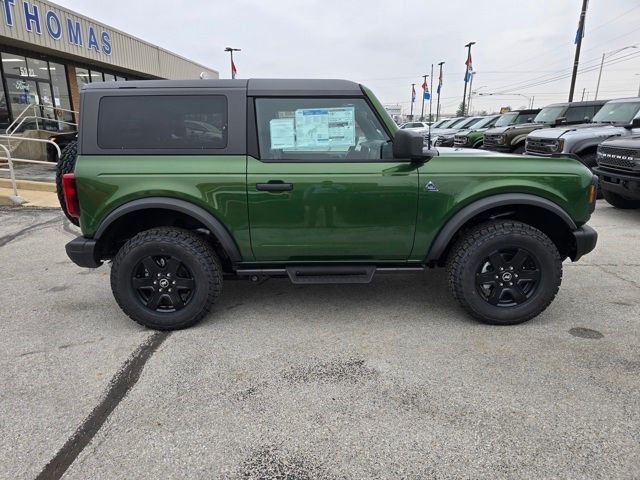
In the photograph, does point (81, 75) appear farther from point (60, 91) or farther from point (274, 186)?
point (274, 186)

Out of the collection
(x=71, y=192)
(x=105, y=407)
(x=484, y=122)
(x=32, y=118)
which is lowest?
(x=105, y=407)

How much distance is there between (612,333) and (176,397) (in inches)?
122

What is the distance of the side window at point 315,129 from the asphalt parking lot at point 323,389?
1.32 metres

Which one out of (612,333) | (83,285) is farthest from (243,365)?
(612,333)

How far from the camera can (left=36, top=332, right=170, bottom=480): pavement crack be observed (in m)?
2.07

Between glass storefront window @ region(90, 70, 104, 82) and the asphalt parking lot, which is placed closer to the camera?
the asphalt parking lot

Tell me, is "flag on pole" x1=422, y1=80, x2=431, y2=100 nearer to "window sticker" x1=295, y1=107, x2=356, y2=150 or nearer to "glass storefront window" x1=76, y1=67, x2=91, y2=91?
"glass storefront window" x1=76, y1=67, x2=91, y2=91

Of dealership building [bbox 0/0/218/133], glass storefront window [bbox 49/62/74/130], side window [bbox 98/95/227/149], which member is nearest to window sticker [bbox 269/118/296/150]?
side window [bbox 98/95/227/149]

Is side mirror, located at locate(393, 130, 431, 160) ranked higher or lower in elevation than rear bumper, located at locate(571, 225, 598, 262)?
higher

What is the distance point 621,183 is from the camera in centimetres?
670

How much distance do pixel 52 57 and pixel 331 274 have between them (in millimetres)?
15409

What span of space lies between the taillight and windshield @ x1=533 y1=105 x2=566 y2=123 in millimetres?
12919

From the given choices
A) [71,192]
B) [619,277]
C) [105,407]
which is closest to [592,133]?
[619,277]

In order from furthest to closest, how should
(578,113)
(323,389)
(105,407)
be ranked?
1. (578,113)
2. (323,389)
3. (105,407)
